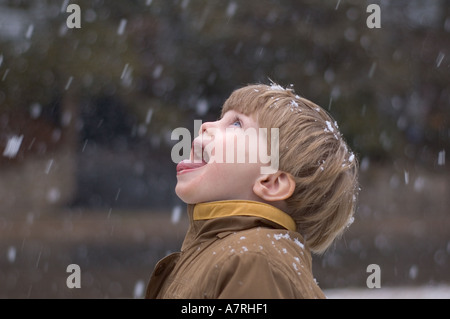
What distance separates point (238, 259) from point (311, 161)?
0.48 metres

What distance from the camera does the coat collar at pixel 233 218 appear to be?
189cm

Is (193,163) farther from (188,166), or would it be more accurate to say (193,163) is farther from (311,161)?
(311,161)

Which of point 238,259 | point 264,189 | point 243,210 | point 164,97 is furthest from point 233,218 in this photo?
point 164,97

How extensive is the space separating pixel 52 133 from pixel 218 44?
3.66 meters

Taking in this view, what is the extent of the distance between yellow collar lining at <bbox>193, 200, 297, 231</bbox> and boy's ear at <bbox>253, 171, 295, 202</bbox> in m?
0.04

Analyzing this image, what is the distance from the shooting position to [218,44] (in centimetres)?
1147

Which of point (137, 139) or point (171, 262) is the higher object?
point (171, 262)

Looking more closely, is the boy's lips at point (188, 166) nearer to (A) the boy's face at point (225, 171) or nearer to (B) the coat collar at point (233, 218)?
(A) the boy's face at point (225, 171)

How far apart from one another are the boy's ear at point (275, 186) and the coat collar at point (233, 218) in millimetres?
40

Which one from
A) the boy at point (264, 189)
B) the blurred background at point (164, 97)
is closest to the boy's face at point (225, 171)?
the boy at point (264, 189)

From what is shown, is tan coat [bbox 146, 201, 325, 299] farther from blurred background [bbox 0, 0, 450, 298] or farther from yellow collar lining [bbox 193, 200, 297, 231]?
blurred background [bbox 0, 0, 450, 298]

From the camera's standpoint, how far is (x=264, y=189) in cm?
195

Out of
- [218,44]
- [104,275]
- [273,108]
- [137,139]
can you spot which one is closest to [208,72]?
[218,44]

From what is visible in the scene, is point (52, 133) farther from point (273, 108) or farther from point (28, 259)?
point (273, 108)
